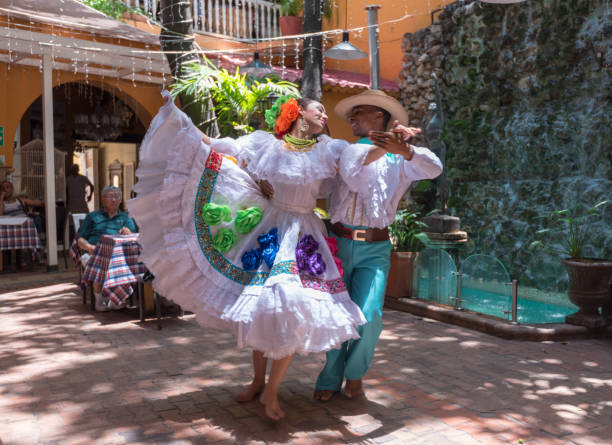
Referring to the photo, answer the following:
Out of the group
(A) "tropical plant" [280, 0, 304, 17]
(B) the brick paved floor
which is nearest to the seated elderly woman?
(B) the brick paved floor

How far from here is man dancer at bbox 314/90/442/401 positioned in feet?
11.6

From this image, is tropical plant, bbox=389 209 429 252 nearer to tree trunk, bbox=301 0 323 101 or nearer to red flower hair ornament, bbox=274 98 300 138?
tree trunk, bbox=301 0 323 101

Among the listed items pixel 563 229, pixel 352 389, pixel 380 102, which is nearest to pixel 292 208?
pixel 380 102

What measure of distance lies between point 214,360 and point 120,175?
11412mm

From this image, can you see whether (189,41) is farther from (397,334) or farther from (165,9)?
(397,334)

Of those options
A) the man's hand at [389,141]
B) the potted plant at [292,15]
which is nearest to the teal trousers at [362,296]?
the man's hand at [389,141]

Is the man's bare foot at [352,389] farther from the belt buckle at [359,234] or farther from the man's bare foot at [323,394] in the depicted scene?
the belt buckle at [359,234]

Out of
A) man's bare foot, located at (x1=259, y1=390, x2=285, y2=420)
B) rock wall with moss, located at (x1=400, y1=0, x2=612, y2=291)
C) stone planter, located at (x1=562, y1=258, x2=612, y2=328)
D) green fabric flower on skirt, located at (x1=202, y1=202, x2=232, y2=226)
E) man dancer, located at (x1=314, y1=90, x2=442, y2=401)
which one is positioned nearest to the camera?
man's bare foot, located at (x1=259, y1=390, x2=285, y2=420)

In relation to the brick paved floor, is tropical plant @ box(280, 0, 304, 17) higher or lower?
higher

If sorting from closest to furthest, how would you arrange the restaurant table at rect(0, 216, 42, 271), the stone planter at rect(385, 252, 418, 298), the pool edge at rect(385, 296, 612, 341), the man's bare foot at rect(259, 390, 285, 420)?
the man's bare foot at rect(259, 390, 285, 420), the pool edge at rect(385, 296, 612, 341), the stone planter at rect(385, 252, 418, 298), the restaurant table at rect(0, 216, 42, 271)

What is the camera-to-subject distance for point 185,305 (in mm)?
3330

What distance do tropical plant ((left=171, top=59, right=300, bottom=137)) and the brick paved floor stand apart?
2772mm

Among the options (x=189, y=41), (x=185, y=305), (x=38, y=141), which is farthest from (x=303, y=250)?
(x=38, y=141)

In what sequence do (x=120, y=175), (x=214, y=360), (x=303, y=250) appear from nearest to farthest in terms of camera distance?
1. (x=303, y=250)
2. (x=214, y=360)
3. (x=120, y=175)
